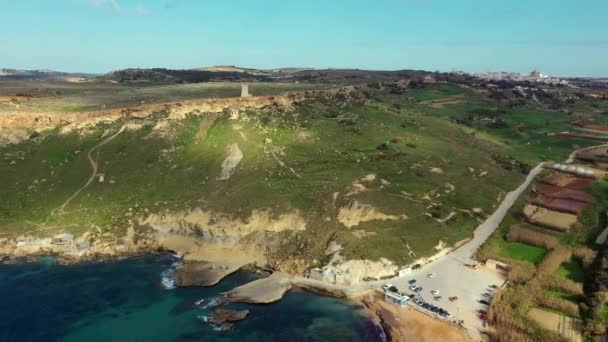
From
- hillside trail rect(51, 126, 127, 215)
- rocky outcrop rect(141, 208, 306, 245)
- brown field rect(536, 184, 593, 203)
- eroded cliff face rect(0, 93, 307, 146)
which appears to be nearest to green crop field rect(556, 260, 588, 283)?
brown field rect(536, 184, 593, 203)

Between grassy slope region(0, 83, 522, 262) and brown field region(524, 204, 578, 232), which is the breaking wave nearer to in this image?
grassy slope region(0, 83, 522, 262)

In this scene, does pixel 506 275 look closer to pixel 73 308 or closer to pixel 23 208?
pixel 73 308

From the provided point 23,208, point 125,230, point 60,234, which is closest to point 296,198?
point 125,230

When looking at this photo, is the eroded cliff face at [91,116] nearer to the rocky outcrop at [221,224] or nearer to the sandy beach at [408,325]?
the rocky outcrop at [221,224]

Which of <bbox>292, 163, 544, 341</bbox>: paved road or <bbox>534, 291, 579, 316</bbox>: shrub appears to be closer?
<bbox>534, 291, 579, 316</bbox>: shrub

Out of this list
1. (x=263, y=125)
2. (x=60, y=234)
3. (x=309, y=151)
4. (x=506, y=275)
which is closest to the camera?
(x=506, y=275)

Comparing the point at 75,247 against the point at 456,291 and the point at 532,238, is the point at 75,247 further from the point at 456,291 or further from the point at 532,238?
the point at 532,238
